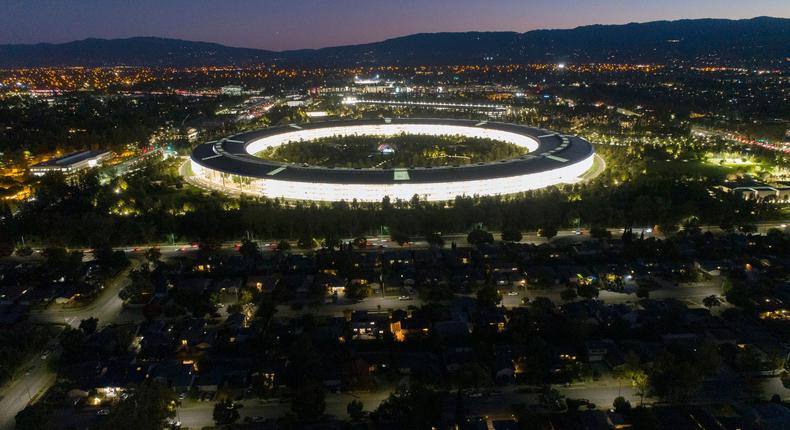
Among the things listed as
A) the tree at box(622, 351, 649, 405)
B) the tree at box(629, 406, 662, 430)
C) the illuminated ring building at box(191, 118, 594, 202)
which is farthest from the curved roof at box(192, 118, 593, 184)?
the tree at box(629, 406, 662, 430)

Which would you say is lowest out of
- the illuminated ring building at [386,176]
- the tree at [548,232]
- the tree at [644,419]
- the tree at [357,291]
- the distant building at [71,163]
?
the tree at [644,419]

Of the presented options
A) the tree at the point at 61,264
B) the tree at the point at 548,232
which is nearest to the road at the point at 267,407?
the tree at the point at 61,264

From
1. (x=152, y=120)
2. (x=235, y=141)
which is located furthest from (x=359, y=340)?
(x=152, y=120)

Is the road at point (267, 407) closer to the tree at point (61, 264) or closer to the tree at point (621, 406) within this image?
the tree at point (621, 406)

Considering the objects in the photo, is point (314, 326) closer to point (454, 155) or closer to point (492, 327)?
point (492, 327)

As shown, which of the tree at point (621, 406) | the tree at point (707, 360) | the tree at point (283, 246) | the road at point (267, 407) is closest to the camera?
the tree at point (621, 406)

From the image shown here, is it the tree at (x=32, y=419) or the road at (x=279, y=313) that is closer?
the tree at (x=32, y=419)

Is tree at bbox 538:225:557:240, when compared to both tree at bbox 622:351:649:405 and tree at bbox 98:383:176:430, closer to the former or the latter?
tree at bbox 622:351:649:405
